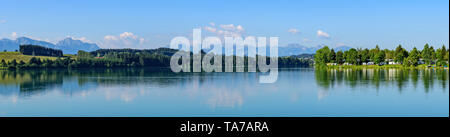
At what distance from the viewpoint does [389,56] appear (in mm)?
156000

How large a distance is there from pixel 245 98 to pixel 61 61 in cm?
14748

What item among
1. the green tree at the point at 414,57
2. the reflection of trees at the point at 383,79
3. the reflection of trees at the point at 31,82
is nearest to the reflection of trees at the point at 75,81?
the reflection of trees at the point at 31,82

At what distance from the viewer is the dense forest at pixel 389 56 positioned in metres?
120

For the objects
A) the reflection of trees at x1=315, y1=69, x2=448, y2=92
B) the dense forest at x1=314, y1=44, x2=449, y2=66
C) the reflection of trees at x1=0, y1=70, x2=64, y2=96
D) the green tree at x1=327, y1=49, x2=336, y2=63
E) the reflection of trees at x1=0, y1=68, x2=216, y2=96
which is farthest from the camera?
the green tree at x1=327, y1=49, x2=336, y2=63

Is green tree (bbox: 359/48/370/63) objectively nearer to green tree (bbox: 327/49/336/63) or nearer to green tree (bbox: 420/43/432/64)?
green tree (bbox: 327/49/336/63)

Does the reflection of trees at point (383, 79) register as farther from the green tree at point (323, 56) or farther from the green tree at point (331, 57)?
the green tree at point (323, 56)

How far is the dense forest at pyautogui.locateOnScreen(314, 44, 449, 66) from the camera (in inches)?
4720

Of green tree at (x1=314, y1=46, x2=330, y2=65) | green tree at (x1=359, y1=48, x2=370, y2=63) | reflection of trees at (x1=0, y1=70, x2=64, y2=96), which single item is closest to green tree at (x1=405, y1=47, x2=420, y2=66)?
green tree at (x1=359, y1=48, x2=370, y2=63)

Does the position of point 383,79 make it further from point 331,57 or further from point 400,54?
point 331,57

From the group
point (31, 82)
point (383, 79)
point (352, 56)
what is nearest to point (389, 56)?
point (352, 56)
